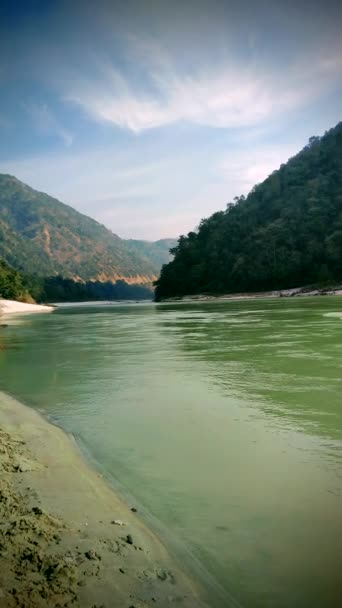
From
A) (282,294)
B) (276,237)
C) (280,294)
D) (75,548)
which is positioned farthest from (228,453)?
(276,237)

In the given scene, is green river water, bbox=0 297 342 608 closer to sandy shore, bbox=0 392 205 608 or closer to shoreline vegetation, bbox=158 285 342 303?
sandy shore, bbox=0 392 205 608

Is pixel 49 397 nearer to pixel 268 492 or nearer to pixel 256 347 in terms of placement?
pixel 268 492

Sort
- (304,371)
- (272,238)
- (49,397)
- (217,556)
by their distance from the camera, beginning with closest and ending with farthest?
(217,556) < (49,397) < (304,371) < (272,238)

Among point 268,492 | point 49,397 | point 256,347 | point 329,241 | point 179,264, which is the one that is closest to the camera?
point 268,492

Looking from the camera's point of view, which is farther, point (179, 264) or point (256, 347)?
point (179, 264)

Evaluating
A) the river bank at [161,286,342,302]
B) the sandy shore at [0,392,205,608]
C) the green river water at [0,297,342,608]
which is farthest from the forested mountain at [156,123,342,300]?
the sandy shore at [0,392,205,608]

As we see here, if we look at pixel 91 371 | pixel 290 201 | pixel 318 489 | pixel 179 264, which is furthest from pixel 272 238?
pixel 318 489

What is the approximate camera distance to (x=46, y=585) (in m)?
2.97

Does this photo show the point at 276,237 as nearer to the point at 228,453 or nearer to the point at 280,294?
the point at 280,294

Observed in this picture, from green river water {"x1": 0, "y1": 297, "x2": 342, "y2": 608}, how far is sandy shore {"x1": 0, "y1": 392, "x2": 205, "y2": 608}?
0.28m

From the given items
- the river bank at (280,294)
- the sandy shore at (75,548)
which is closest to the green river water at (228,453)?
the sandy shore at (75,548)

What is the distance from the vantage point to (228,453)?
6.15 metres

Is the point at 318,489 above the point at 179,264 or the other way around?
the other way around

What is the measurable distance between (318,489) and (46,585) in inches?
124
